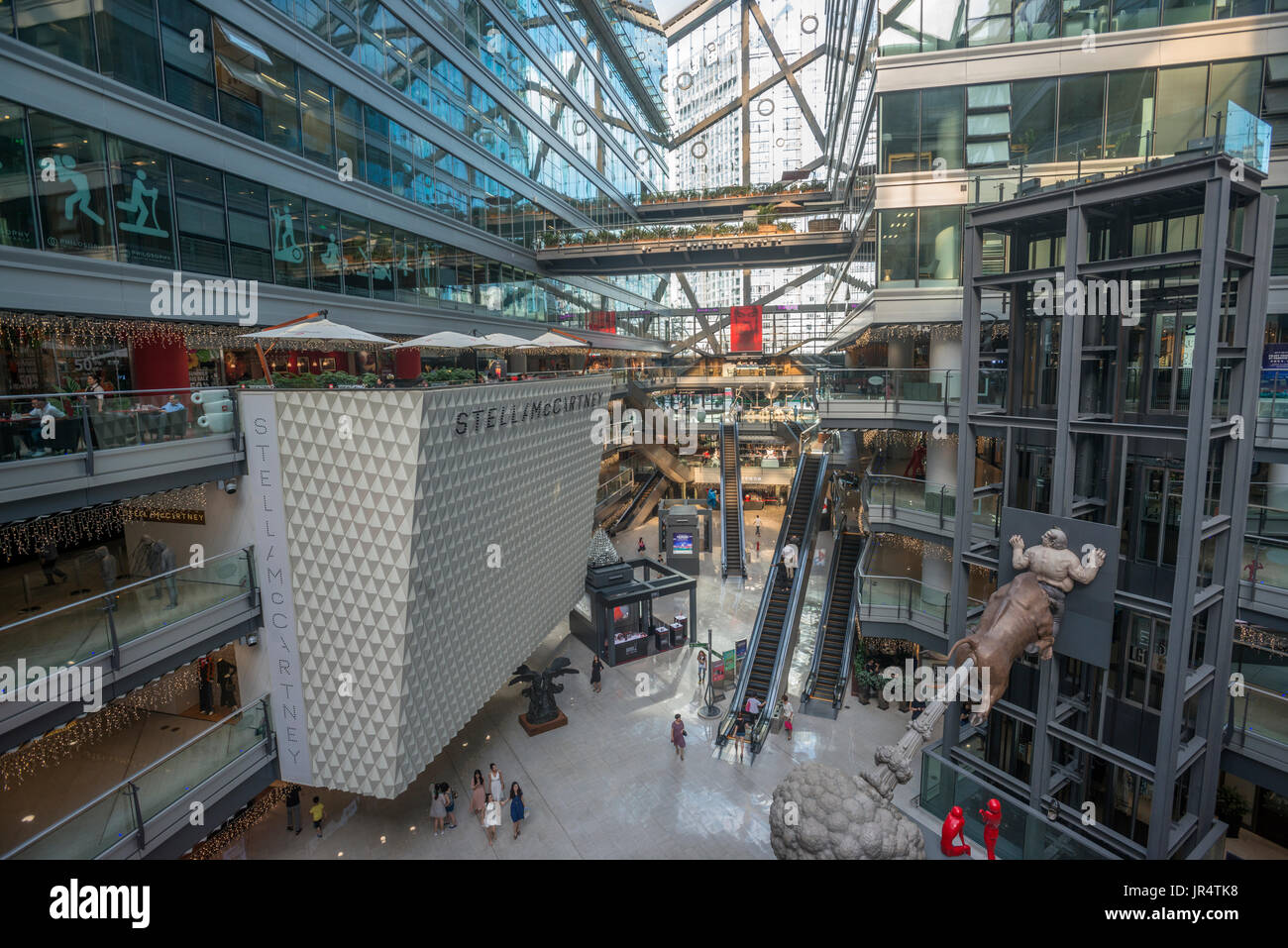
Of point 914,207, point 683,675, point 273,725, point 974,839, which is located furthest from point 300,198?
point 974,839

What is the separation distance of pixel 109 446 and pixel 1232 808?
20.0 metres

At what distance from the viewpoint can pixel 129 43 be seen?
10.8 meters

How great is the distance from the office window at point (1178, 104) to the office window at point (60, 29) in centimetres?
1974

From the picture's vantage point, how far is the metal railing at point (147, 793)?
7.34m

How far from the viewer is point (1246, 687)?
34.1ft

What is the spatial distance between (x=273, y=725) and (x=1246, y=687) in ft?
52.6

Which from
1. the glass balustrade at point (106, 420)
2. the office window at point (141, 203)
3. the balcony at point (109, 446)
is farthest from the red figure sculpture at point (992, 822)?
the office window at point (141, 203)

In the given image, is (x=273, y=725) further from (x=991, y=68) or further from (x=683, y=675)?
(x=991, y=68)

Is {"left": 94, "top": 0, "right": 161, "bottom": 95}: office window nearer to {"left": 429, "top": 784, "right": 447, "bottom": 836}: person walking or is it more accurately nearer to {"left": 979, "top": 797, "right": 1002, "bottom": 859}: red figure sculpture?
{"left": 429, "top": 784, "right": 447, "bottom": 836}: person walking

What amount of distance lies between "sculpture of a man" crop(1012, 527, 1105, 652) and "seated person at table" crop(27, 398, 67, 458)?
1332 cm

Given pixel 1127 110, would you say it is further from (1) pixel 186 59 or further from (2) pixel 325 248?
(1) pixel 186 59

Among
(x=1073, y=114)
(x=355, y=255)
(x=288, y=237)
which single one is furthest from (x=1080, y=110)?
(x=288, y=237)

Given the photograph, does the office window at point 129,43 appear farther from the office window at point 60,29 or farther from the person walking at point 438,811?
the person walking at point 438,811

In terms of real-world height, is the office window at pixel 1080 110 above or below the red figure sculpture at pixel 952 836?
above
